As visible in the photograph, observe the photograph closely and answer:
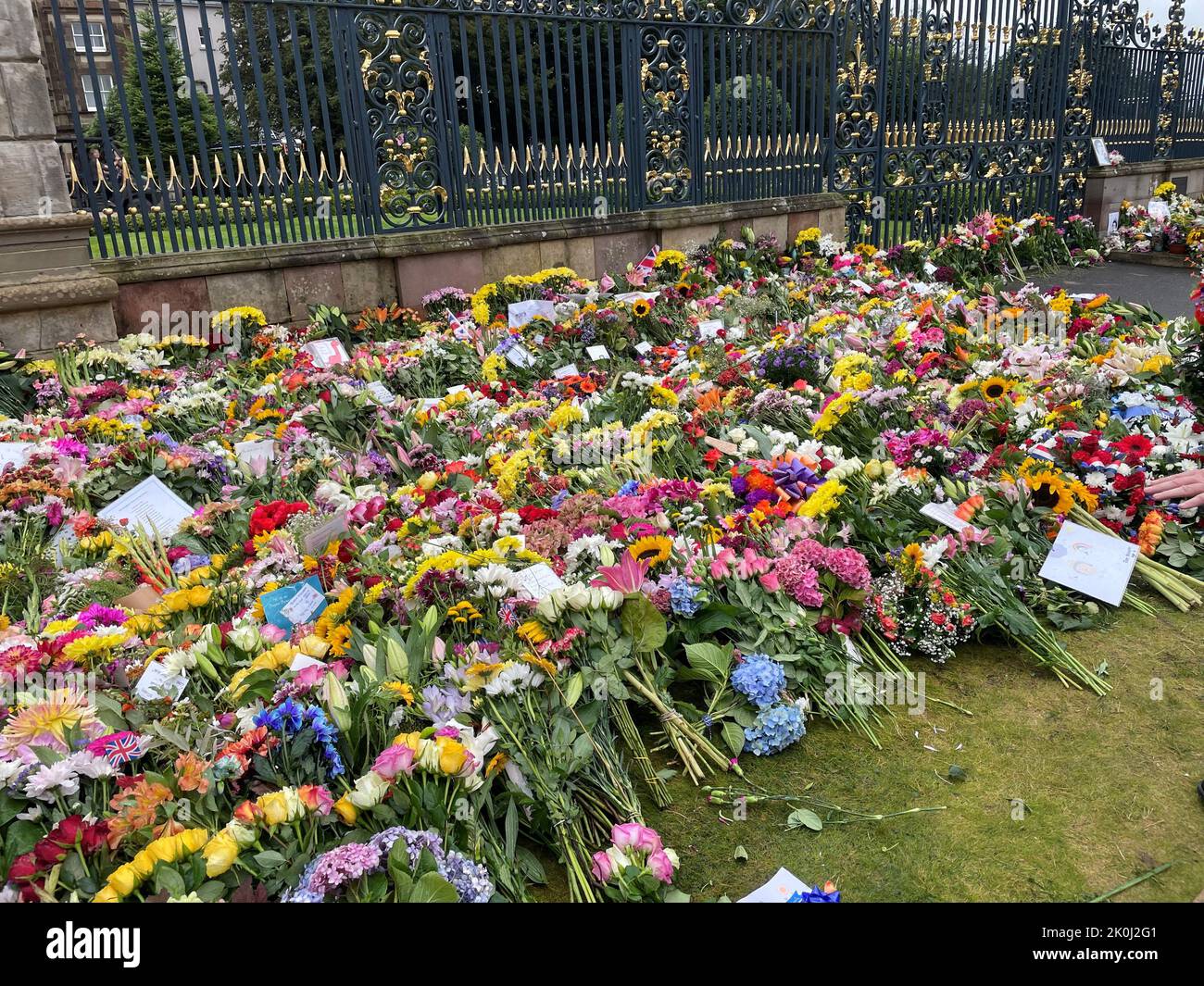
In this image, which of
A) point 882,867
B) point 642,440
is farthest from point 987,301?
point 882,867

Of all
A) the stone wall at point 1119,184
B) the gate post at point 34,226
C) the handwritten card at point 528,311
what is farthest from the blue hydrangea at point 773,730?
the stone wall at point 1119,184

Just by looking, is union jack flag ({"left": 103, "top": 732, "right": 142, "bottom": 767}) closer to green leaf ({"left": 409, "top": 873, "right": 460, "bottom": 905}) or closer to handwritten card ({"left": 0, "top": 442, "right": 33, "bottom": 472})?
green leaf ({"left": 409, "top": 873, "right": 460, "bottom": 905})

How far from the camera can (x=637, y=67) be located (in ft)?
26.6

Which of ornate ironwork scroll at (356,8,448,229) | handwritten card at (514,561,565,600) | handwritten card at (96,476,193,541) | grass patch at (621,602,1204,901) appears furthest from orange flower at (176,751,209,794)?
ornate ironwork scroll at (356,8,448,229)

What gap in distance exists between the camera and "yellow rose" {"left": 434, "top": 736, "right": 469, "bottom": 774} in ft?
6.47

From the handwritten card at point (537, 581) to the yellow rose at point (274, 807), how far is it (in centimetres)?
90

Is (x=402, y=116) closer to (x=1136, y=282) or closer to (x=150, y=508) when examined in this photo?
(x=150, y=508)

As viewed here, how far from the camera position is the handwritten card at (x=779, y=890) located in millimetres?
1909

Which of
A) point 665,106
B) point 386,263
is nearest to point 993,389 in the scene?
point 386,263

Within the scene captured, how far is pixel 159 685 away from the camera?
2.31 meters

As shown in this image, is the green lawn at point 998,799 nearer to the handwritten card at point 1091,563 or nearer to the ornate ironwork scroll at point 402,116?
the handwritten card at point 1091,563

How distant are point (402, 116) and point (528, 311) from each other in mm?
1833

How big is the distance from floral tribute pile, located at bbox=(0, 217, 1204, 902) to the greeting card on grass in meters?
0.01
